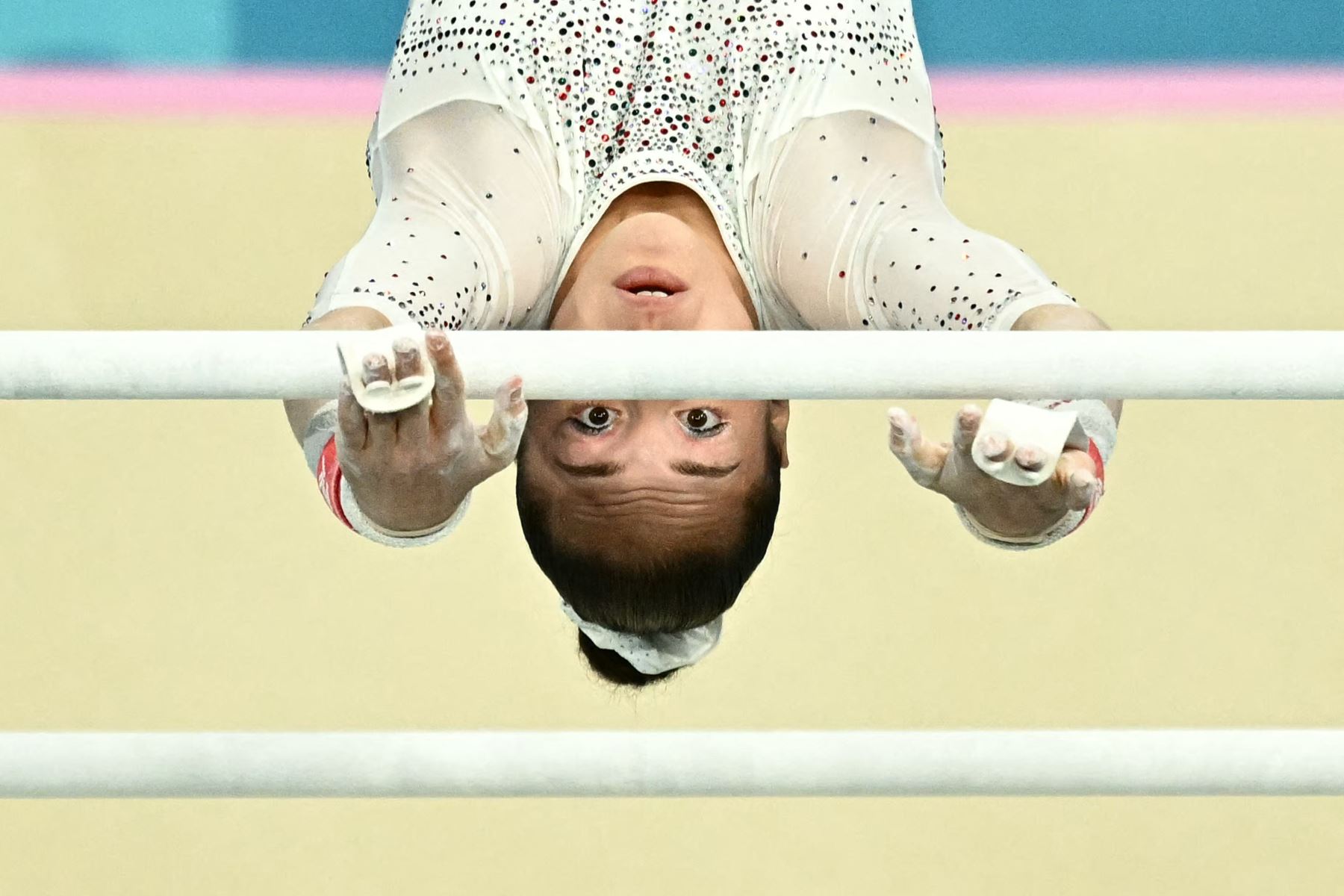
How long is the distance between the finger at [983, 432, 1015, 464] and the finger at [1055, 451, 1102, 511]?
41 mm

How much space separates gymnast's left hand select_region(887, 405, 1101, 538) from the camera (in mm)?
665

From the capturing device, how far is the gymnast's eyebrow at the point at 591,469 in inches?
34.9

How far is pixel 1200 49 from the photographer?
175 cm

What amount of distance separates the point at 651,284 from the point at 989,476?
32cm

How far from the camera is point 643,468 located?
884mm

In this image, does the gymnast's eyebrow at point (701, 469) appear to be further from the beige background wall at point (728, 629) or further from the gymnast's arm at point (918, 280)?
the beige background wall at point (728, 629)

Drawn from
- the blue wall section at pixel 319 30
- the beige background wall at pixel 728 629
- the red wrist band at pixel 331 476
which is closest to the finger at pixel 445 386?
the red wrist band at pixel 331 476

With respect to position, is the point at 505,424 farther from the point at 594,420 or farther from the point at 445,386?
the point at 594,420

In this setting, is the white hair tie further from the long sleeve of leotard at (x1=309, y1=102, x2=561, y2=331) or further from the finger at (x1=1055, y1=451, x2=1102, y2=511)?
the finger at (x1=1055, y1=451, x2=1102, y2=511)

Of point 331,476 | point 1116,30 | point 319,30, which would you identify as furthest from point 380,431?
point 1116,30

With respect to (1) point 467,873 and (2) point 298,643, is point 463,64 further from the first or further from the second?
(1) point 467,873

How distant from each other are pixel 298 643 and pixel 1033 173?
99 centimetres

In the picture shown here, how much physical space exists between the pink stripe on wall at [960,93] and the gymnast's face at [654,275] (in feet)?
2.64

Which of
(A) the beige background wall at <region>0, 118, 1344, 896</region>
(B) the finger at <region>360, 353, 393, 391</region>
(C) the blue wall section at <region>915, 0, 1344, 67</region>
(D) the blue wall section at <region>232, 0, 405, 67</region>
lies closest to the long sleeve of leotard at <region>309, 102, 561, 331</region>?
(B) the finger at <region>360, 353, 393, 391</region>
